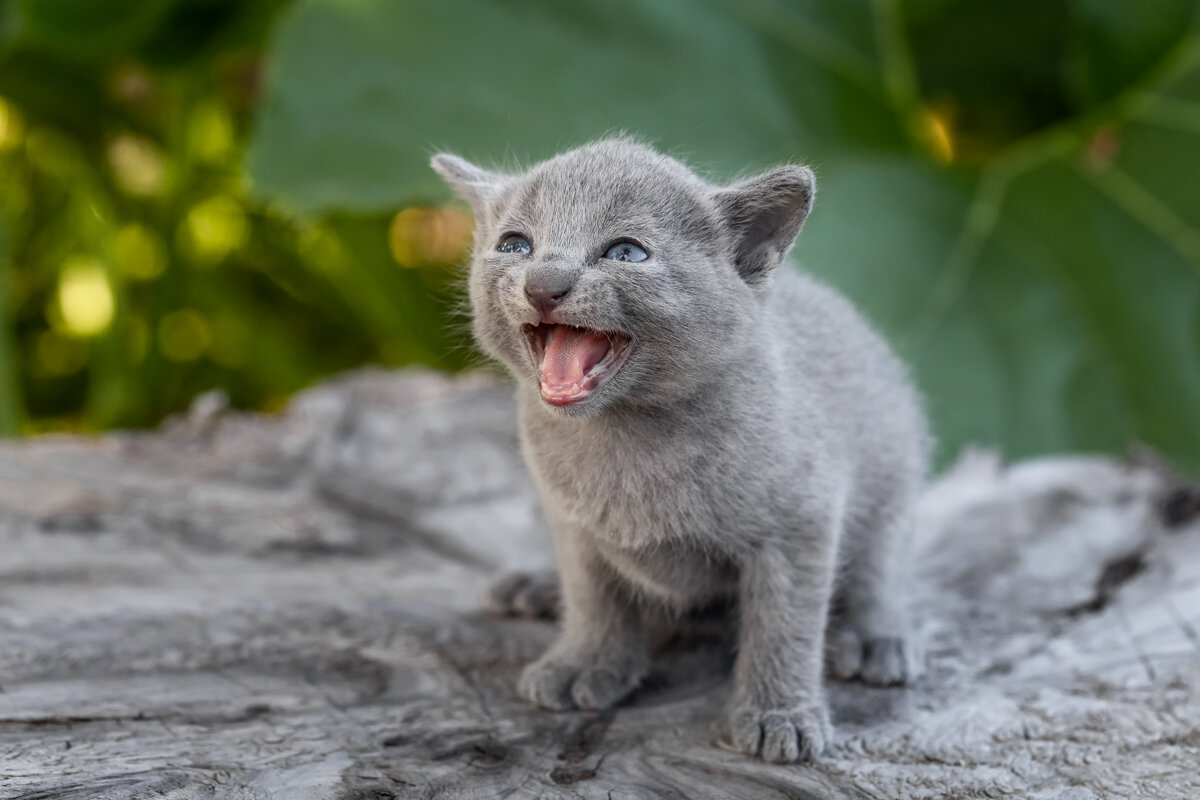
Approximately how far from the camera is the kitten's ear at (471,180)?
6.38 feet

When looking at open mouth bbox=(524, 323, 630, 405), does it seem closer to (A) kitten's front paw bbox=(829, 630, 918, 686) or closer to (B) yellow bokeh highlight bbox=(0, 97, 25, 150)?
(A) kitten's front paw bbox=(829, 630, 918, 686)

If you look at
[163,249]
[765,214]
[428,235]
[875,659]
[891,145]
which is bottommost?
[875,659]

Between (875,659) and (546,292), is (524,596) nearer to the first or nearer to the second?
(875,659)

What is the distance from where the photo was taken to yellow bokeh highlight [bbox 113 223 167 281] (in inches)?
150

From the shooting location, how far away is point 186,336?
13.1 ft

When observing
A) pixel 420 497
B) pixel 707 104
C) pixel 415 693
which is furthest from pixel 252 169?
pixel 415 693

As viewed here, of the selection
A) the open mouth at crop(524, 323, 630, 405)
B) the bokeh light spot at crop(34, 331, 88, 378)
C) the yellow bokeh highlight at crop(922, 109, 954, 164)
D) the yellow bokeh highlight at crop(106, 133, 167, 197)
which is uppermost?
the yellow bokeh highlight at crop(922, 109, 954, 164)

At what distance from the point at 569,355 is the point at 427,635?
80 cm

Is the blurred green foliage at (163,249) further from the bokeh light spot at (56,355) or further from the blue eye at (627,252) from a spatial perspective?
the blue eye at (627,252)

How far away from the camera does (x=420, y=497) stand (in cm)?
286

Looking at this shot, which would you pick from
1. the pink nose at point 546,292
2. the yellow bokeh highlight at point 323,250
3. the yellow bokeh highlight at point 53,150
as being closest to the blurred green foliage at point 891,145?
the yellow bokeh highlight at point 323,250

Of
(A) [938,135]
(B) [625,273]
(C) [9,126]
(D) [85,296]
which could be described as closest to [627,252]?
(B) [625,273]

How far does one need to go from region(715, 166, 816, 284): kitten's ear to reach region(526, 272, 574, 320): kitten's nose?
1.07 ft

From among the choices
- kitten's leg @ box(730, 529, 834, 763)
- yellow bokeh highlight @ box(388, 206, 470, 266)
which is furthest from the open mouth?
yellow bokeh highlight @ box(388, 206, 470, 266)
